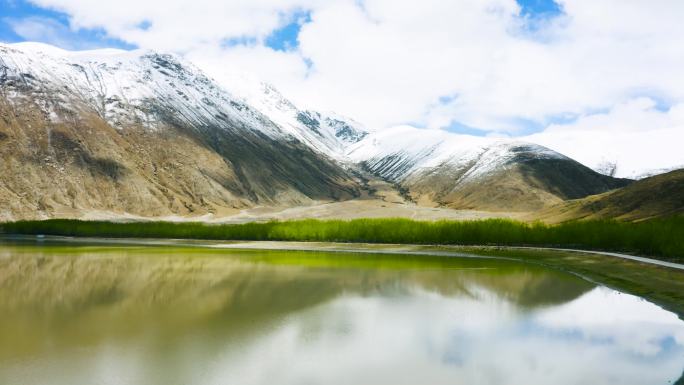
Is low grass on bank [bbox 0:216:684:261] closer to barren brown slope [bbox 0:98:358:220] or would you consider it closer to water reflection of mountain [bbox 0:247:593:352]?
water reflection of mountain [bbox 0:247:593:352]

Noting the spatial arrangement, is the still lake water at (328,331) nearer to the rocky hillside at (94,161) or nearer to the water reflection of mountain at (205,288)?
the water reflection of mountain at (205,288)

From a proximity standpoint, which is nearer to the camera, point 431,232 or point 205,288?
point 205,288

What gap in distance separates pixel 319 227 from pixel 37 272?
50401 millimetres

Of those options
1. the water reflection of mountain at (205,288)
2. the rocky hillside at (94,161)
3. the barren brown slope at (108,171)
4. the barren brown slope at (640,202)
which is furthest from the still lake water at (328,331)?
the rocky hillside at (94,161)

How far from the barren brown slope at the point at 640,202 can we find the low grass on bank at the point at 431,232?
33.8 metres

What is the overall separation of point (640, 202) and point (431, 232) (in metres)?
47.8

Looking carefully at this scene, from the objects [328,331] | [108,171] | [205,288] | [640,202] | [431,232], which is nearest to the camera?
[328,331]

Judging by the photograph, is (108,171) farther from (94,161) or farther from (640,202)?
(640,202)

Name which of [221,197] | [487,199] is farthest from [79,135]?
[487,199]

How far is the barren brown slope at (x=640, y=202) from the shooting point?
9544cm

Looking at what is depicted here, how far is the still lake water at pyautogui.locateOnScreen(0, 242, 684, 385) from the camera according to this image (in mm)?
16078

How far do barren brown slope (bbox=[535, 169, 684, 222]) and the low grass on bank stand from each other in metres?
33.8

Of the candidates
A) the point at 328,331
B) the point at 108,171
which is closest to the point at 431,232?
the point at 328,331

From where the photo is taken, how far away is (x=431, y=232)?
3000 inches
